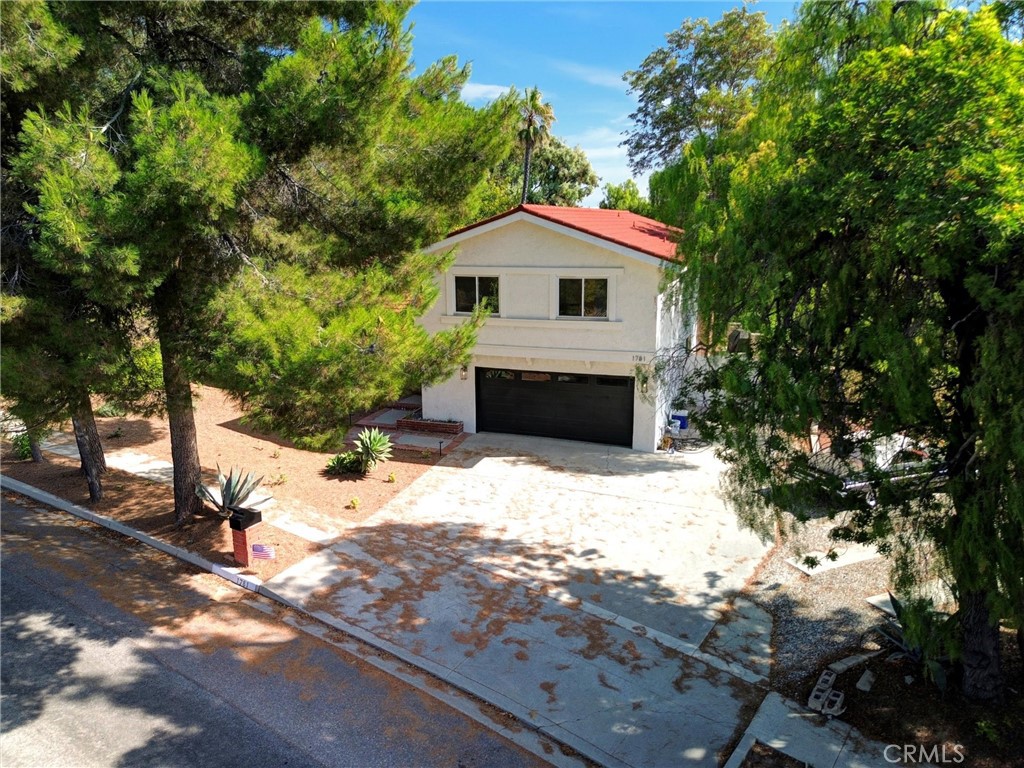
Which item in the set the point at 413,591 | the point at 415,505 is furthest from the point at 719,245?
the point at 415,505

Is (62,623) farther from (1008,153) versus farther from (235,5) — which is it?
(1008,153)

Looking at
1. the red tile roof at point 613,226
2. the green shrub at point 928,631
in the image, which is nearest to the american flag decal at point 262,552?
the green shrub at point 928,631

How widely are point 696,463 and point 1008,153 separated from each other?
38.9ft

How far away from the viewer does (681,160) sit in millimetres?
8359

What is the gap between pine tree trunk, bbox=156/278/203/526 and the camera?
9.21 metres

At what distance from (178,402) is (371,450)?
5101 mm

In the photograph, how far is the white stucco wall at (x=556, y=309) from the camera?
50.8 ft

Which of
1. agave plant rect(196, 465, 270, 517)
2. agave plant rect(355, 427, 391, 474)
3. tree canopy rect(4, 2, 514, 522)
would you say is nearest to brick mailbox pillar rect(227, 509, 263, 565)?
agave plant rect(196, 465, 270, 517)

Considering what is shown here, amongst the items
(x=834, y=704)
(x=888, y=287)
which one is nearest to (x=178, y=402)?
(x=888, y=287)

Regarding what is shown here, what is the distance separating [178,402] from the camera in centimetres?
977

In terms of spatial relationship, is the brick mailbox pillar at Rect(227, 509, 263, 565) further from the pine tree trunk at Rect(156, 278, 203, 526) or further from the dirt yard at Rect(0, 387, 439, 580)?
the pine tree trunk at Rect(156, 278, 203, 526)

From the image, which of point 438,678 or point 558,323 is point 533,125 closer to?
point 558,323

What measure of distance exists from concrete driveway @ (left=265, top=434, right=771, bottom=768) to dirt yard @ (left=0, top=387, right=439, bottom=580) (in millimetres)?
669

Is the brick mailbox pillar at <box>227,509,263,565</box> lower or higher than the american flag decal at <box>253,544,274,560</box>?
higher
